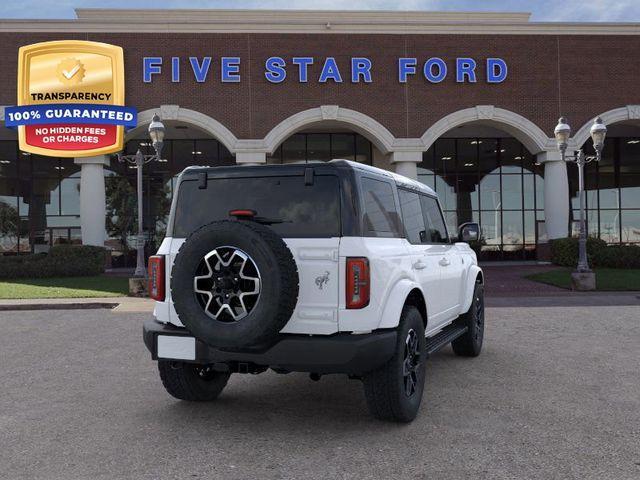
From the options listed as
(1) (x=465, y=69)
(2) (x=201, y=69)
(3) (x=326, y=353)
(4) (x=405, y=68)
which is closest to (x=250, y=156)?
(2) (x=201, y=69)

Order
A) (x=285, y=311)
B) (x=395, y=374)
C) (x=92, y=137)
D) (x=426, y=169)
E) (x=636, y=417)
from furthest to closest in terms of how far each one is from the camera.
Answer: (x=426, y=169) < (x=92, y=137) < (x=636, y=417) < (x=395, y=374) < (x=285, y=311)

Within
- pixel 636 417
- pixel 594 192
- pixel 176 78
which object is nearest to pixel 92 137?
pixel 176 78

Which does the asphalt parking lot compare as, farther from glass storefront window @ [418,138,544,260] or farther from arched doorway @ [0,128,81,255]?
arched doorway @ [0,128,81,255]

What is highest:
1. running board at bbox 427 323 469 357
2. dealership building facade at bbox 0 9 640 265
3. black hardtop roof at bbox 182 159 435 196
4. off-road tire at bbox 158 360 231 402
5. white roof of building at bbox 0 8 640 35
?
white roof of building at bbox 0 8 640 35

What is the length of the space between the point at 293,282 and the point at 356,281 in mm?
457

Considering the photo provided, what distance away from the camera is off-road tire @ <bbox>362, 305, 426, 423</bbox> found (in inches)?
175

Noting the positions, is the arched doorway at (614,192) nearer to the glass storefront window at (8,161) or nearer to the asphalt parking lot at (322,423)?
the asphalt parking lot at (322,423)

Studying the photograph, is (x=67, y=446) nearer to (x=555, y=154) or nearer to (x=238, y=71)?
(x=238, y=71)

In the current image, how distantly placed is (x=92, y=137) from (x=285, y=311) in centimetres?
2195

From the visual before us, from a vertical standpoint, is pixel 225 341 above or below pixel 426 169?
below

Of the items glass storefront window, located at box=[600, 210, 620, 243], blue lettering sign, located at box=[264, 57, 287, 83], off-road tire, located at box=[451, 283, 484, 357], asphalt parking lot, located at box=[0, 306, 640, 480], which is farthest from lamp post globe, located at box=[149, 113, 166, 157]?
glass storefront window, located at box=[600, 210, 620, 243]

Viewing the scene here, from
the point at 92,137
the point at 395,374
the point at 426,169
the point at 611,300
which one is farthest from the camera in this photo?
the point at 426,169

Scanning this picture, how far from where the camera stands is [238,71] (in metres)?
24.5

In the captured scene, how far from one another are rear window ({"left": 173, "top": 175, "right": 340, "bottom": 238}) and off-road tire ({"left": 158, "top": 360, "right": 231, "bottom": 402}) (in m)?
1.19
